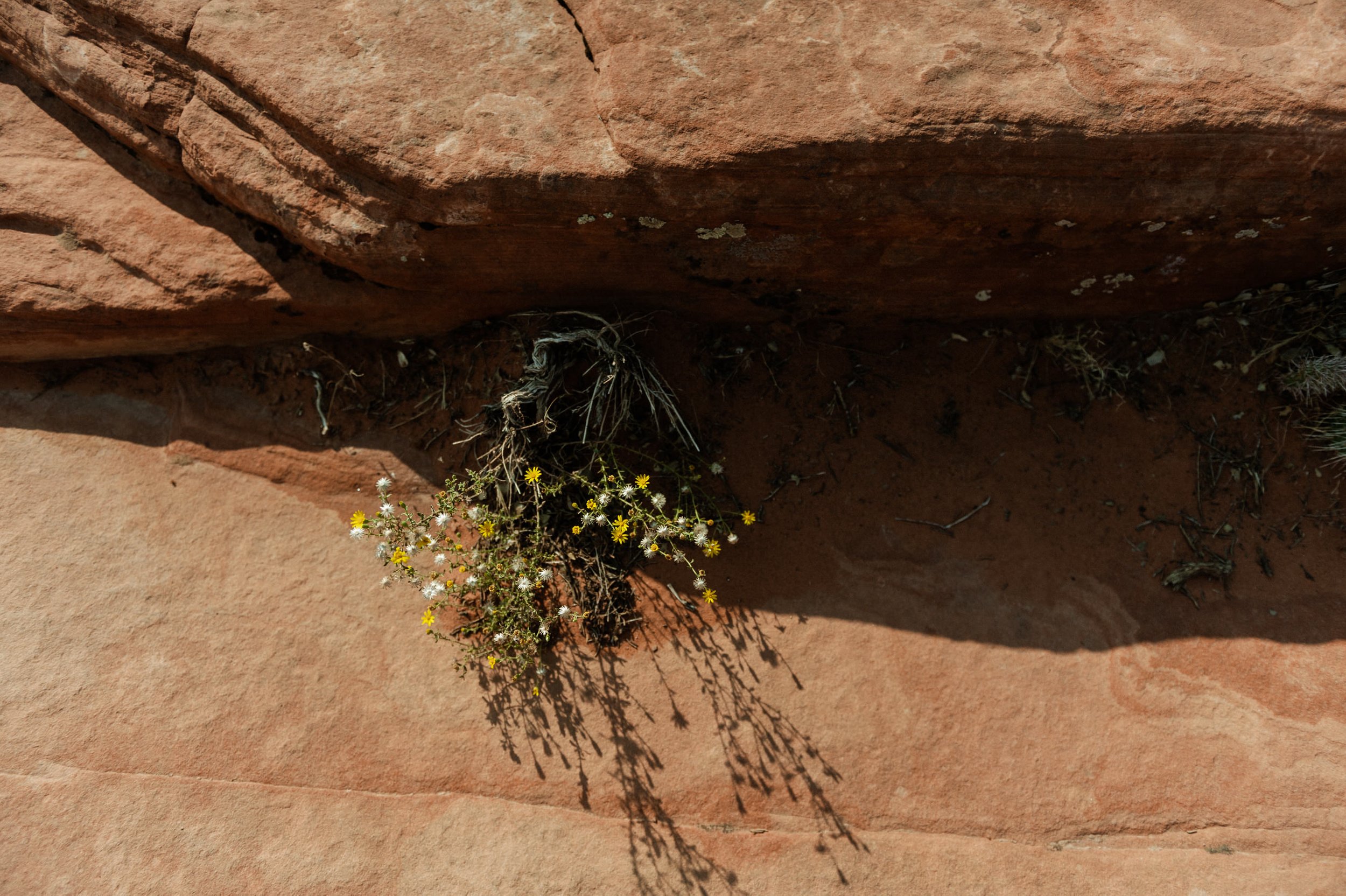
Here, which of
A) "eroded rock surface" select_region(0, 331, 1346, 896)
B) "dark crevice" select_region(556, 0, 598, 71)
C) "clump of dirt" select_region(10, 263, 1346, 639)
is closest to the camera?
"dark crevice" select_region(556, 0, 598, 71)

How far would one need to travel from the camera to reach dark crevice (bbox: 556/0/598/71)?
2.31 meters

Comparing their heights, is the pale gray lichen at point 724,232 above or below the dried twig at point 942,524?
above

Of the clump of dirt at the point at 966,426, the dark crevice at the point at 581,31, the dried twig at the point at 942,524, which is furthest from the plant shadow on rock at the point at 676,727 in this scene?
the dark crevice at the point at 581,31

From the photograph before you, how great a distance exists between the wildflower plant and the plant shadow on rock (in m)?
0.11

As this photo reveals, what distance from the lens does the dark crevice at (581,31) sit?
2.31m

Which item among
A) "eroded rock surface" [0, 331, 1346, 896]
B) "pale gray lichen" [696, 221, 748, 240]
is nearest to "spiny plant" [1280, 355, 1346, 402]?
"eroded rock surface" [0, 331, 1346, 896]

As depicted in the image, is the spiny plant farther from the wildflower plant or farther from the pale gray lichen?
the pale gray lichen

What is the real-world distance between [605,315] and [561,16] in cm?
93

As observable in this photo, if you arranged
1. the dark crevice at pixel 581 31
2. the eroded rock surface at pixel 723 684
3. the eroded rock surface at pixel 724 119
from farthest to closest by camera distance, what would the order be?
the eroded rock surface at pixel 723 684 → the dark crevice at pixel 581 31 → the eroded rock surface at pixel 724 119

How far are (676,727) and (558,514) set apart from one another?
845 mm

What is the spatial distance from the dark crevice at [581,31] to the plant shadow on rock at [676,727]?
1715 millimetres

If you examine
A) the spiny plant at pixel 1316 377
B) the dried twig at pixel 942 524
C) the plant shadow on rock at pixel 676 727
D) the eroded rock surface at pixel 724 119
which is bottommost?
the plant shadow on rock at pixel 676 727

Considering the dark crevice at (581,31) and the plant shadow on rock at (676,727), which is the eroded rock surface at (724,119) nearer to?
the dark crevice at (581,31)

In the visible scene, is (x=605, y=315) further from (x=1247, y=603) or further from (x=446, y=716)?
(x=1247, y=603)
